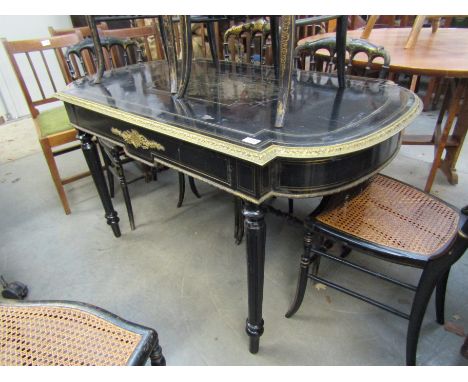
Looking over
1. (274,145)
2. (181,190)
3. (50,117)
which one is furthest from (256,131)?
(50,117)

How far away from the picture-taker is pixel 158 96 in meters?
1.24

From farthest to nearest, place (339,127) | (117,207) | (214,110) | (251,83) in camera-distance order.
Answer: (117,207)
(251,83)
(214,110)
(339,127)

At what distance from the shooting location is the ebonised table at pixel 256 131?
0.82 m

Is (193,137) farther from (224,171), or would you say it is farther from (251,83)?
(251,83)

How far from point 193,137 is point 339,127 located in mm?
408

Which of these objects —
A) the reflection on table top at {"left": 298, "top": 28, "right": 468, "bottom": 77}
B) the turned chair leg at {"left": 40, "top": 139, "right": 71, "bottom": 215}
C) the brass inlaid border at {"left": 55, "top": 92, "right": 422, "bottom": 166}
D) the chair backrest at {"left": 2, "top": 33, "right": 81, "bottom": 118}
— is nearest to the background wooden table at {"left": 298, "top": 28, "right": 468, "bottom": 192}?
the reflection on table top at {"left": 298, "top": 28, "right": 468, "bottom": 77}

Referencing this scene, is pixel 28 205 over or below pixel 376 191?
below

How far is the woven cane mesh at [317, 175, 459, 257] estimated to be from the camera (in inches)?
38.8

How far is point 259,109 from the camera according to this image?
104 centimetres

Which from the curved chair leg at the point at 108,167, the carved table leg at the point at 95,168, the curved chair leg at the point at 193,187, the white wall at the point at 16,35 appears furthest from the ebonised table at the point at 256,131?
the white wall at the point at 16,35

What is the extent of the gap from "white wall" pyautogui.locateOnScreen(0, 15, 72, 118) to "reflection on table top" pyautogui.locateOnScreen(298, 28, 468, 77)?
3.10 m

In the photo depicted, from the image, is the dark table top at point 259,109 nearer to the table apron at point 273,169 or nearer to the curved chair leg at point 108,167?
the table apron at point 273,169

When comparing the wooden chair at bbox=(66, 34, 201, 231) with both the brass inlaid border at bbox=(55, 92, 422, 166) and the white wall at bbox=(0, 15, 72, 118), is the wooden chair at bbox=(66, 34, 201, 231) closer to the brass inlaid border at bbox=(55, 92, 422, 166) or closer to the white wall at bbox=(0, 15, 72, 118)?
the brass inlaid border at bbox=(55, 92, 422, 166)

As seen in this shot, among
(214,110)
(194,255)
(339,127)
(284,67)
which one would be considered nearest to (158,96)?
(214,110)
